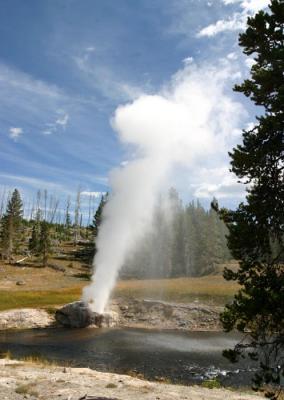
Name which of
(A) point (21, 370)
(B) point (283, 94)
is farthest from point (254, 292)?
(A) point (21, 370)

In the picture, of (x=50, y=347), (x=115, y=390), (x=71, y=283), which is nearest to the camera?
(x=115, y=390)

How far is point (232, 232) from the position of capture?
13430mm

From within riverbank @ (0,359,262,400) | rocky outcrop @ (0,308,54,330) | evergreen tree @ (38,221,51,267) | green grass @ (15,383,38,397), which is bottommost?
rocky outcrop @ (0,308,54,330)

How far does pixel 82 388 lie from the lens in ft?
63.0

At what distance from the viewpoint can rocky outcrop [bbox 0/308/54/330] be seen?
162 feet

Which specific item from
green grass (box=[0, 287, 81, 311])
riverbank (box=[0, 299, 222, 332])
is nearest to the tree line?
green grass (box=[0, 287, 81, 311])

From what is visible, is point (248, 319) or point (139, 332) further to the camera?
point (139, 332)

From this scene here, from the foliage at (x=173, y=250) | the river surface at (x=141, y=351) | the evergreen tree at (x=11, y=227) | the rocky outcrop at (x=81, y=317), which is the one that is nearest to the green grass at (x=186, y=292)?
the rocky outcrop at (x=81, y=317)

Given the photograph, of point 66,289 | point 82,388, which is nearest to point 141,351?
point 82,388

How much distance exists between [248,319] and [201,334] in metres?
36.3

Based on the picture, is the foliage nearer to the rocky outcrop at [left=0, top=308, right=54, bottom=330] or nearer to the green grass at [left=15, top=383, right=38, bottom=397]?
the rocky outcrop at [left=0, top=308, right=54, bottom=330]

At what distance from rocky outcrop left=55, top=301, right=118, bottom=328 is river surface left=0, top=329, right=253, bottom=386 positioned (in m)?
3.02

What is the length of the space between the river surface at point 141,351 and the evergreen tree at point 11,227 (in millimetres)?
62512

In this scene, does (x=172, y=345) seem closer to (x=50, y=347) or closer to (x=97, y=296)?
(x=50, y=347)
